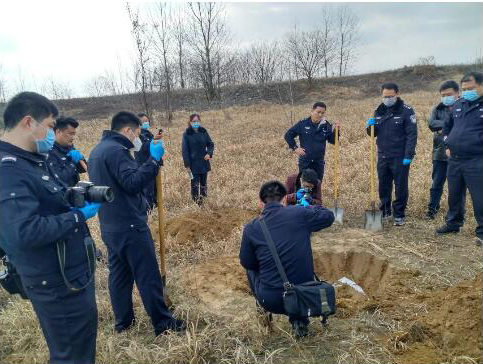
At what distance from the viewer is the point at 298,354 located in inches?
126

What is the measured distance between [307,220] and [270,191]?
0.38 metres

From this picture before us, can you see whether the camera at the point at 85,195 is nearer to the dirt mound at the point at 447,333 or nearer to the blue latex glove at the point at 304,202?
the blue latex glove at the point at 304,202

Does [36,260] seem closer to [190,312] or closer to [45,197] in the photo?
[45,197]

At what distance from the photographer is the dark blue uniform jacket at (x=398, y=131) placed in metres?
6.01

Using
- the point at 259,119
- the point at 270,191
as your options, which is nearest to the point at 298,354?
the point at 270,191

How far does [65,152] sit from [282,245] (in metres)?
3.34

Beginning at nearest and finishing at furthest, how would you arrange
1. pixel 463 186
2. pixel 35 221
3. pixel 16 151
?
pixel 35 221
pixel 16 151
pixel 463 186

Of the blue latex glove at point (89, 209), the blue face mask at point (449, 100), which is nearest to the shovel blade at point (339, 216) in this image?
the blue face mask at point (449, 100)

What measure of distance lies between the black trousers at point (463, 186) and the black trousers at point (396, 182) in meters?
0.73

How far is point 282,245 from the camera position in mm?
3191

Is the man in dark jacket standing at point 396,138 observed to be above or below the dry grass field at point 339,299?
above

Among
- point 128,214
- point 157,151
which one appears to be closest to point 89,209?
point 128,214

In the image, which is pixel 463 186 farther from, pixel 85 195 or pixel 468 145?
pixel 85 195

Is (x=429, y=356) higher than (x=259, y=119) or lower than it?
lower
